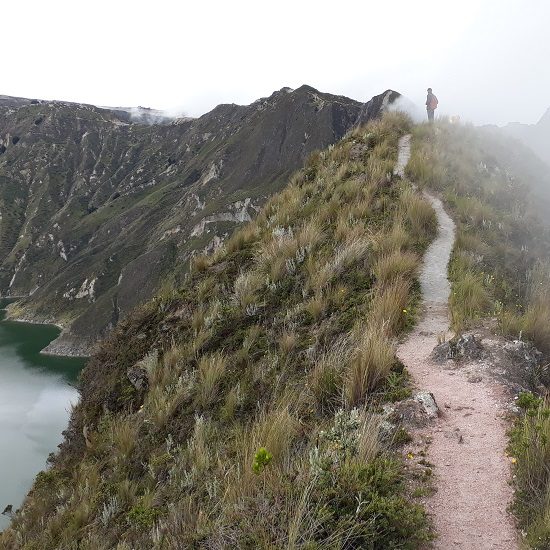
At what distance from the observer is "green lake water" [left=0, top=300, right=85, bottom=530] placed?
47250 mm

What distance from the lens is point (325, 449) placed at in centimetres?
345

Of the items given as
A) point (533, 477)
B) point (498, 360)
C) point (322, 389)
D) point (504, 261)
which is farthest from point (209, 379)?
point (504, 261)

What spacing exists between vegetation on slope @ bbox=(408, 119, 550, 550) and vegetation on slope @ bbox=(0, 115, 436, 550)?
2.58 ft

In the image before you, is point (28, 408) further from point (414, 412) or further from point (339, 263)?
point (414, 412)

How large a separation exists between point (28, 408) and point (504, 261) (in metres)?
77.8

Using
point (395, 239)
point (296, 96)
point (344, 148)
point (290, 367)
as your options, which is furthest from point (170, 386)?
point (296, 96)

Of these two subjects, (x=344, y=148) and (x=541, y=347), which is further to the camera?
(x=344, y=148)

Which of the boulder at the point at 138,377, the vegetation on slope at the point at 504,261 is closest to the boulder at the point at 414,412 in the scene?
the vegetation on slope at the point at 504,261

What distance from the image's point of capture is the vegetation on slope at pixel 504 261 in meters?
3.14

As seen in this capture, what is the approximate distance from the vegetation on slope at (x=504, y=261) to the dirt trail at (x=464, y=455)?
0.18 meters

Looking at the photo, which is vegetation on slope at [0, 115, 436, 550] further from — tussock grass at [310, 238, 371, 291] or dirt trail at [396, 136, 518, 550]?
dirt trail at [396, 136, 518, 550]

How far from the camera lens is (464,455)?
3.74 metres

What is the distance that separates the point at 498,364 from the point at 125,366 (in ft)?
23.1

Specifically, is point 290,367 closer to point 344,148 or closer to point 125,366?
point 125,366
